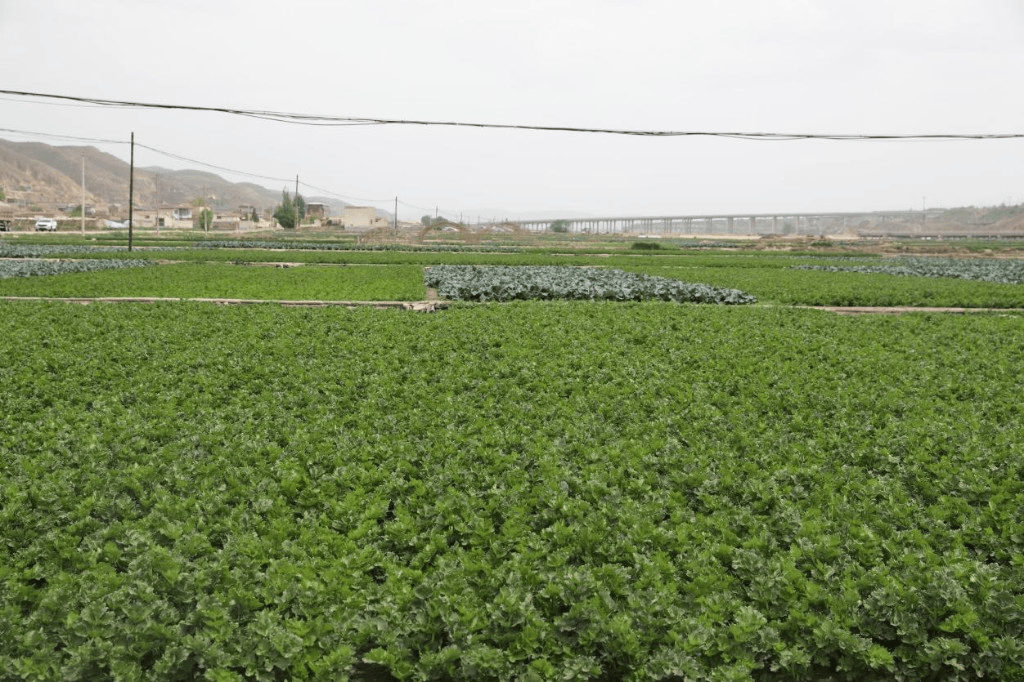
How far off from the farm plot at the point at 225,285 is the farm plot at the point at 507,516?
27.6 feet

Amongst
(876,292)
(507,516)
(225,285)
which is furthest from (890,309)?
(225,285)

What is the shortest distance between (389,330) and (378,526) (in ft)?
24.4

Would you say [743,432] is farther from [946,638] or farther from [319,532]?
[319,532]

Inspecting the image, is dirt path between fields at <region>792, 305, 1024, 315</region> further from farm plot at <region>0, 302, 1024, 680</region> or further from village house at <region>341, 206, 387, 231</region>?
village house at <region>341, 206, 387, 231</region>

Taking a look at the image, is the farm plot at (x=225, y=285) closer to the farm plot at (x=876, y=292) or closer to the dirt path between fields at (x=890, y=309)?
the farm plot at (x=876, y=292)

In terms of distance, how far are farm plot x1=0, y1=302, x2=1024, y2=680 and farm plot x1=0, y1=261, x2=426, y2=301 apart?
8.40 meters

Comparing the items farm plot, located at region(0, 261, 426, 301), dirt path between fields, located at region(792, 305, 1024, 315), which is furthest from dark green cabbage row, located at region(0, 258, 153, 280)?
dirt path between fields, located at region(792, 305, 1024, 315)

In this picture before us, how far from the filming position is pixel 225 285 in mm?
20562

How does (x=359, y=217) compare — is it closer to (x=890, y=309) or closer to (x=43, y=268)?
(x=43, y=268)

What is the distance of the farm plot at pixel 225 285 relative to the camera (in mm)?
18250

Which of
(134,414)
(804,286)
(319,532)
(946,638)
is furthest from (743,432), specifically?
(804,286)

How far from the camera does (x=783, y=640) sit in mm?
4031

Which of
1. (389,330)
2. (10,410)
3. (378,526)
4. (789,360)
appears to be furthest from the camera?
(389,330)

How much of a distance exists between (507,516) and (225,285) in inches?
705
